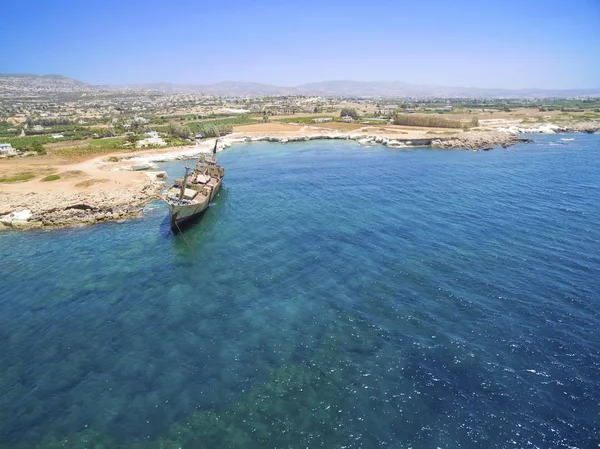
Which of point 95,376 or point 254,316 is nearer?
point 95,376

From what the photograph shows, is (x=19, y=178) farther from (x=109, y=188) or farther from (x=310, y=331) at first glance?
(x=310, y=331)

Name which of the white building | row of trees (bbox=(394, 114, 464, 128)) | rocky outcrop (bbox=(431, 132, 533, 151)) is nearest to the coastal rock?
the white building

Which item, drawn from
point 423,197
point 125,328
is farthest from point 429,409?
point 423,197

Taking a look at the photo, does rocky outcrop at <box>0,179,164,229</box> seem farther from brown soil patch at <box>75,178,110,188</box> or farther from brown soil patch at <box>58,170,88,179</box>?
brown soil patch at <box>58,170,88,179</box>

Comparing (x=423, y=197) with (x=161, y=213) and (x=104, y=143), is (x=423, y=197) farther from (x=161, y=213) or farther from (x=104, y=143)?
(x=104, y=143)

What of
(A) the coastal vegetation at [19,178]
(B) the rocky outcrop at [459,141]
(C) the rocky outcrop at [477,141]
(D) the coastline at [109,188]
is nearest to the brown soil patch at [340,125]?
(B) the rocky outcrop at [459,141]

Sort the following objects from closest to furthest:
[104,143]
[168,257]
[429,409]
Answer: [429,409] < [168,257] < [104,143]

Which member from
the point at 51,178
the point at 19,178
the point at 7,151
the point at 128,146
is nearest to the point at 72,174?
the point at 51,178
